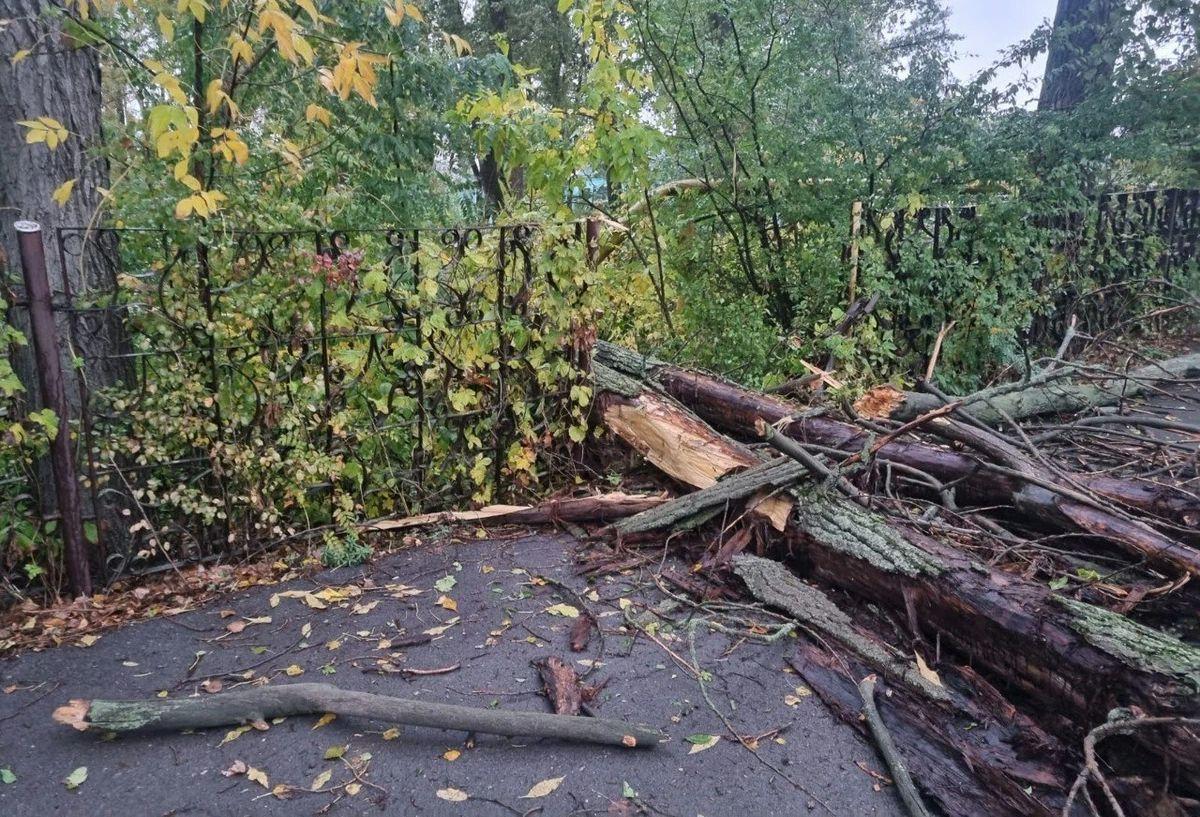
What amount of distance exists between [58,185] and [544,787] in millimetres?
3565

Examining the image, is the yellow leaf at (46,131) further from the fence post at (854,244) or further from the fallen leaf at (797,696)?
the fence post at (854,244)

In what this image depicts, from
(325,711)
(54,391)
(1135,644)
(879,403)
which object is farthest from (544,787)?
(879,403)

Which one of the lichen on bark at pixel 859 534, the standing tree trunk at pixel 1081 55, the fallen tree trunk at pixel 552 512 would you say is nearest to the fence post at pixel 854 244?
the standing tree trunk at pixel 1081 55

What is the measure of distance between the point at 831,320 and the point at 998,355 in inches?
68.5

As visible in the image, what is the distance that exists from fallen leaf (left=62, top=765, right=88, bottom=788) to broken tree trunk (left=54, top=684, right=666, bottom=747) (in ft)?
0.48

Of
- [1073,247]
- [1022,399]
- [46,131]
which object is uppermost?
[46,131]

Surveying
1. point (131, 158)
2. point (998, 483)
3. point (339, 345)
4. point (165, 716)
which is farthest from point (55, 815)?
point (998, 483)

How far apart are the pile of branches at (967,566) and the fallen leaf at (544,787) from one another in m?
1.14

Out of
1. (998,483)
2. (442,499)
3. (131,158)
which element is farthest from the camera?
(442,499)

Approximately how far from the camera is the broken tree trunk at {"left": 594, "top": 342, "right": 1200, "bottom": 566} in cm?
353

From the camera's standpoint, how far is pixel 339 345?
419cm

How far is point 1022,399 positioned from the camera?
18.6 ft

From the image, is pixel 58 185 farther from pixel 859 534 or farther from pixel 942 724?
pixel 942 724

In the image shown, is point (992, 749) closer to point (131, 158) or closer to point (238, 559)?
point (238, 559)
